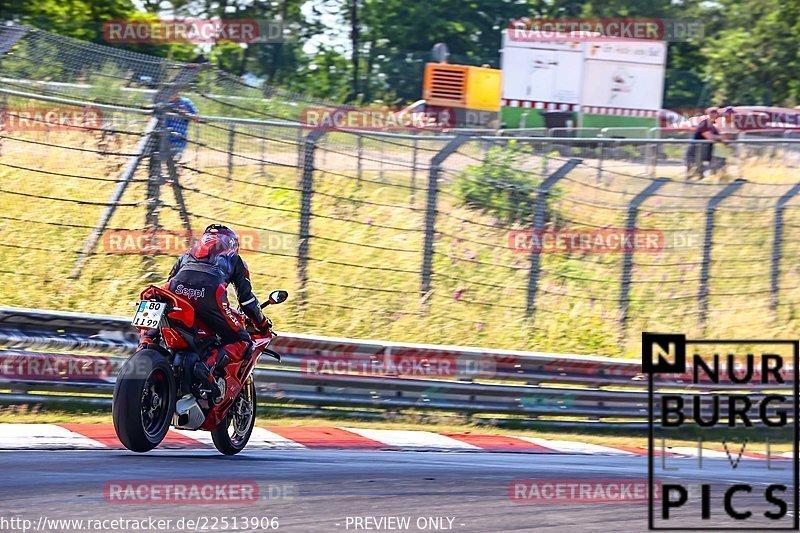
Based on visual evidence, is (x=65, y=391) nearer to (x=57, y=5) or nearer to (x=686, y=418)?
(x=686, y=418)

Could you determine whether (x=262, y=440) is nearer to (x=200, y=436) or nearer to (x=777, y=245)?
(x=200, y=436)

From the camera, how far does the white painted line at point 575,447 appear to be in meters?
9.03

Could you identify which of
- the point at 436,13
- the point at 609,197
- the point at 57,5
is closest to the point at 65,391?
the point at 609,197

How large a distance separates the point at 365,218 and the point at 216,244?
4.23 m

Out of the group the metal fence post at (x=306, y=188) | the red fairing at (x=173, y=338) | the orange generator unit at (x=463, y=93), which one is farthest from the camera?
the orange generator unit at (x=463, y=93)

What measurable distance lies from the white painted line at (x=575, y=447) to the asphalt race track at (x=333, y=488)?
99 cm

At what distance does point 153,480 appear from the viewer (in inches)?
245

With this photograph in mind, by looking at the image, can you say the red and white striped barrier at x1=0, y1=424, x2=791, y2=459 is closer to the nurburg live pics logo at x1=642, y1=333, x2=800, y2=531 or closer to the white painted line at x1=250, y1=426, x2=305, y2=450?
the white painted line at x1=250, y1=426, x2=305, y2=450

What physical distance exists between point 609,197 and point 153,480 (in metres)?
6.85

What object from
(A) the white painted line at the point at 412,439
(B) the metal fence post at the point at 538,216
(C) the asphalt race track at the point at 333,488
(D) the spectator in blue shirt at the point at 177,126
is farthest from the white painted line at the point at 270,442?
(B) the metal fence post at the point at 538,216

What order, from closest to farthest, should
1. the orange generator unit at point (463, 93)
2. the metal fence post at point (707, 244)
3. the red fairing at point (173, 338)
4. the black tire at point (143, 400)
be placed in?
the black tire at point (143, 400)
the red fairing at point (173, 338)
the metal fence post at point (707, 244)
the orange generator unit at point (463, 93)

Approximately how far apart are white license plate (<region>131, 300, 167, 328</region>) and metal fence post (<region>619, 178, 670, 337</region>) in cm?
587

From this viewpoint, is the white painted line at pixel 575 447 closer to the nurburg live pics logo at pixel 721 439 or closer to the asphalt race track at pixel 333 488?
the nurburg live pics logo at pixel 721 439

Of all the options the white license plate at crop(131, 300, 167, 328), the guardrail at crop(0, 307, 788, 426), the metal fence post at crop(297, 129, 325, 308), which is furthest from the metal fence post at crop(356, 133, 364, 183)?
the white license plate at crop(131, 300, 167, 328)
